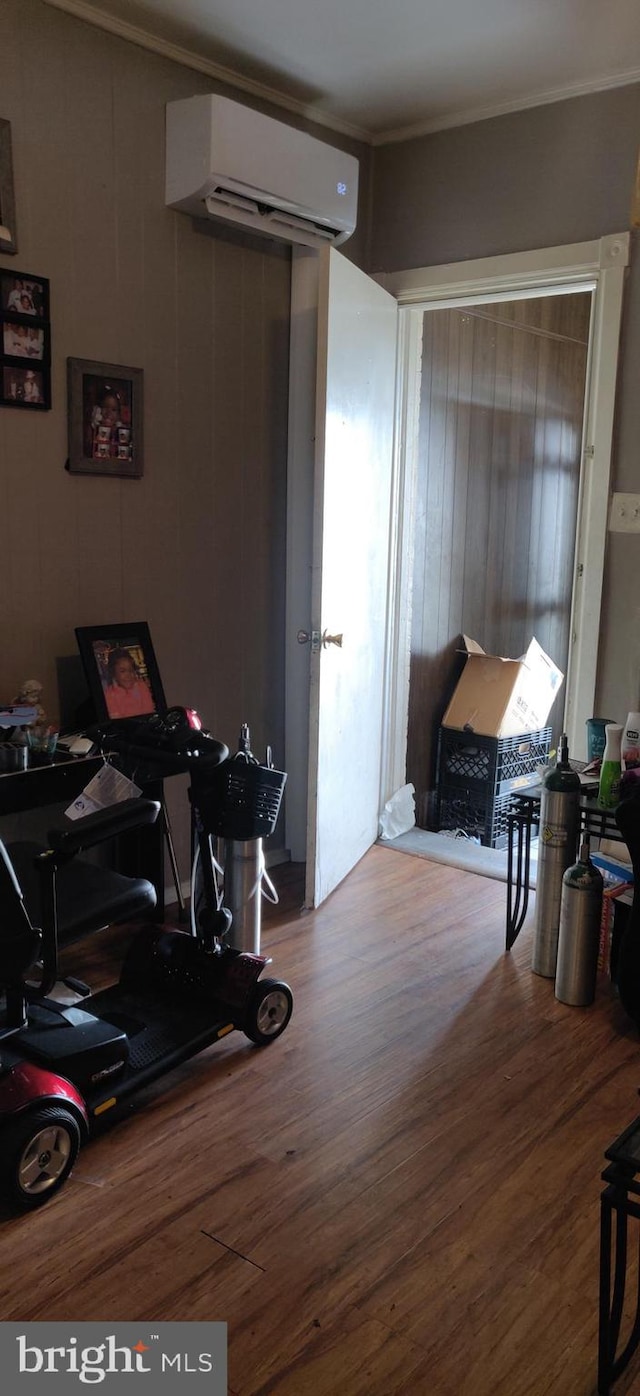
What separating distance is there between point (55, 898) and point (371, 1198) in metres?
0.91

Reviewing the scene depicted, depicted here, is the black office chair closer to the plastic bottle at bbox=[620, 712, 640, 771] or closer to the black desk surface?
the black desk surface

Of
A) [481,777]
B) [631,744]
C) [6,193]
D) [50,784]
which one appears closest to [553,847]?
[631,744]

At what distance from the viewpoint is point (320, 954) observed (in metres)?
3.15

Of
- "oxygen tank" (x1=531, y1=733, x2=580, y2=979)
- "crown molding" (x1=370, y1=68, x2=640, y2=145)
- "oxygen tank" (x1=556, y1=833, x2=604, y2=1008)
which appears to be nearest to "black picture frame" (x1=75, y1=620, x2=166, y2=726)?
"oxygen tank" (x1=531, y1=733, x2=580, y2=979)

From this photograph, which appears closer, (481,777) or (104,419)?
(104,419)

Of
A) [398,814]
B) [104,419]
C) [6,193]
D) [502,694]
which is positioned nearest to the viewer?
[6,193]

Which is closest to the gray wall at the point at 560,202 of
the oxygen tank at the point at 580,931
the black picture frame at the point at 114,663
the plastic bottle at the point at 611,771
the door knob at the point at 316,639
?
the plastic bottle at the point at 611,771

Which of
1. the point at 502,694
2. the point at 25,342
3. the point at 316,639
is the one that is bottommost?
the point at 502,694

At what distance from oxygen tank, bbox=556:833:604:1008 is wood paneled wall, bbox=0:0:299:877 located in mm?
1356

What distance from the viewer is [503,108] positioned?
3.45 metres

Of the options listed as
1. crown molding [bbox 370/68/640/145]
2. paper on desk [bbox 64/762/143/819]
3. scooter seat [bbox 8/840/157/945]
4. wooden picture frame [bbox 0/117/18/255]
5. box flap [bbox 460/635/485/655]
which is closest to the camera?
scooter seat [bbox 8/840/157/945]

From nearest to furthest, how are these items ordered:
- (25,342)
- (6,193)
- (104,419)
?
(6,193) < (25,342) < (104,419)

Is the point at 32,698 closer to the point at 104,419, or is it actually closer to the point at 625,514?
the point at 104,419

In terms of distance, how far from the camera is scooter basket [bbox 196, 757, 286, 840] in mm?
2570
